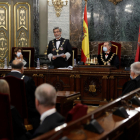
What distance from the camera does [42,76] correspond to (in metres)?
5.93

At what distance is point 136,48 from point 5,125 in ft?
20.3

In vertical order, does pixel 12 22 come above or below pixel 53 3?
below

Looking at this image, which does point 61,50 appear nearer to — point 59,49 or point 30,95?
point 59,49

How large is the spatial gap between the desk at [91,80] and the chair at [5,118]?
360 centimetres

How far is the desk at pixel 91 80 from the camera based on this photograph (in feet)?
18.4

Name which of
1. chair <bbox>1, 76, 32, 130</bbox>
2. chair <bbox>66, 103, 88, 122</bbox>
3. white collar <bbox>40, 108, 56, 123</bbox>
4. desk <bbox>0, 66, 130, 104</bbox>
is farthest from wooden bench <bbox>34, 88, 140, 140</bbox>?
desk <bbox>0, 66, 130, 104</bbox>

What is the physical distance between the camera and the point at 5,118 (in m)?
2.19

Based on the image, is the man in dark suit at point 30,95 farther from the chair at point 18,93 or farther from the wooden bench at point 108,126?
the wooden bench at point 108,126

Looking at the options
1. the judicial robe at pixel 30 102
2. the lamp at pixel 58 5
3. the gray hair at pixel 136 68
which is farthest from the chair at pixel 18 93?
the lamp at pixel 58 5

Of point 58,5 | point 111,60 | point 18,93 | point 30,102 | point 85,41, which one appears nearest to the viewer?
point 18,93

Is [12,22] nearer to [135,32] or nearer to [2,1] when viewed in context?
[2,1]

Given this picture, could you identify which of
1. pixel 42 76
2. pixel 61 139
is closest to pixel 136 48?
pixel 42 76

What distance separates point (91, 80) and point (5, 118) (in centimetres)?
370

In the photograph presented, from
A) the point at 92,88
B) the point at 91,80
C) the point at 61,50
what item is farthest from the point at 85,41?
the point at 92,88
